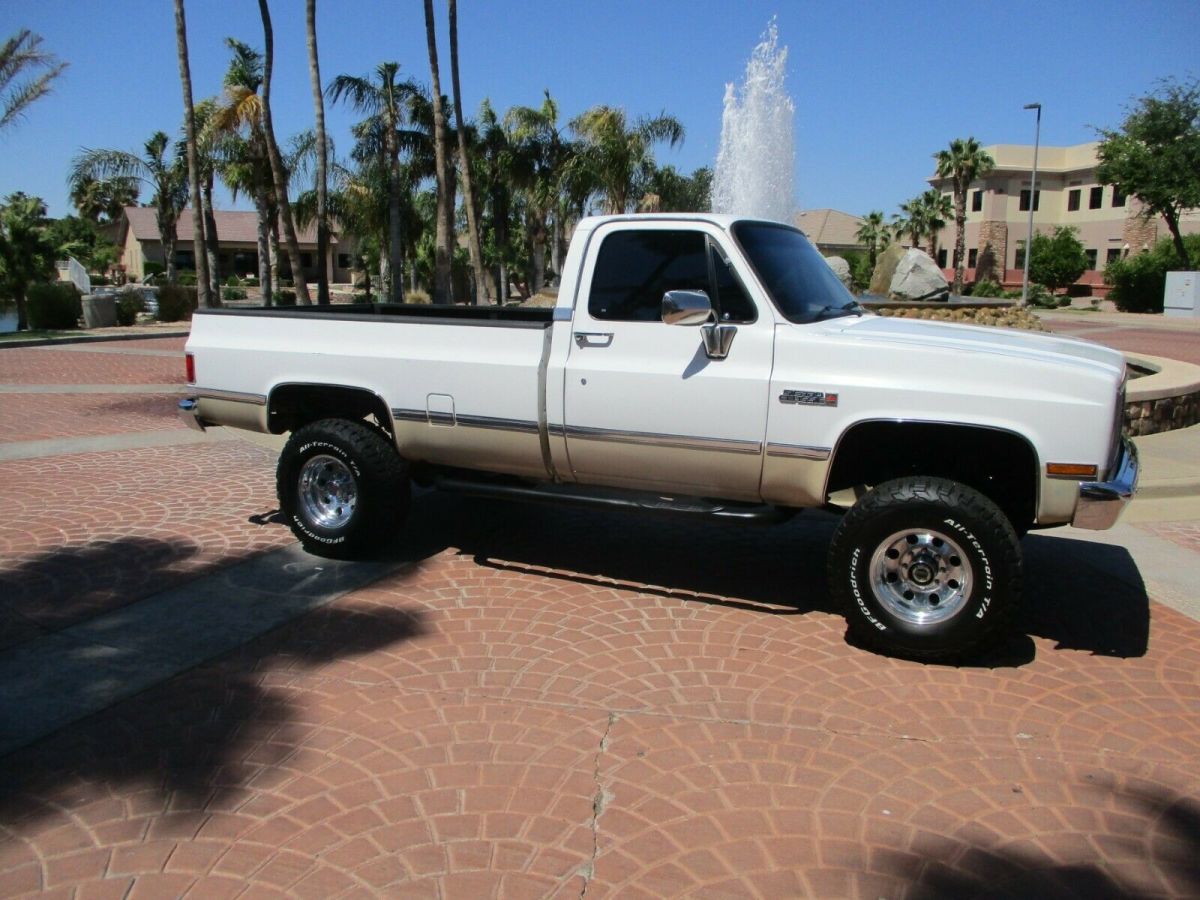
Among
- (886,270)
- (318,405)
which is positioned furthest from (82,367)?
(886,270)

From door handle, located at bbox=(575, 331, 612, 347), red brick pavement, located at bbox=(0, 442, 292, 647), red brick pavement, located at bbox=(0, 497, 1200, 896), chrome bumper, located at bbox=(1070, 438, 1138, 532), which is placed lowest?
red brick pavement, located at bbox=(0, 497, 1200, 896)

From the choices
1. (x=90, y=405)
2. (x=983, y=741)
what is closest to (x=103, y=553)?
(x=983, y=741)

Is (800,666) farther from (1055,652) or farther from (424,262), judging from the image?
(424,262)

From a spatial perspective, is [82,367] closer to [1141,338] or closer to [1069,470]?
[1069,470]

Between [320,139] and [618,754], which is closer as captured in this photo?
[618,754]

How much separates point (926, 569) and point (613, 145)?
3084cm

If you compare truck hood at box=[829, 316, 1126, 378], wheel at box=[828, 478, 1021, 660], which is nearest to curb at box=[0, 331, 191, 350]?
truck hood at box=[829, 316, 1126, 378]

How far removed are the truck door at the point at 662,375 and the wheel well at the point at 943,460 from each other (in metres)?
0.55

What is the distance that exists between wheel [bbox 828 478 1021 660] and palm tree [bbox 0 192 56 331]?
91.1 feet

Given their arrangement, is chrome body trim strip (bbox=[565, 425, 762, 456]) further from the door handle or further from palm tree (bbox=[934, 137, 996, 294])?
palm tree (bbox=[934, 137, 996, 294])

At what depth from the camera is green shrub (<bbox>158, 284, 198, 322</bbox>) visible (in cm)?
3083

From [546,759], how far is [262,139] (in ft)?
92.4

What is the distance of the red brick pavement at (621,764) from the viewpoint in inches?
124

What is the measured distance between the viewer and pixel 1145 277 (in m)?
41.6
